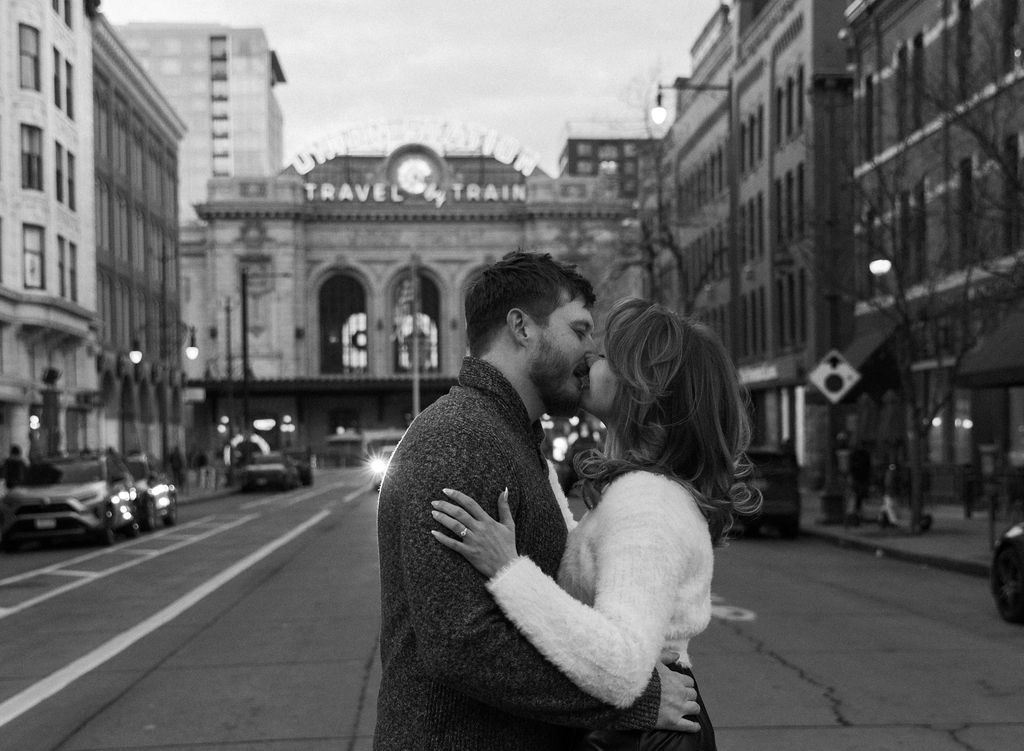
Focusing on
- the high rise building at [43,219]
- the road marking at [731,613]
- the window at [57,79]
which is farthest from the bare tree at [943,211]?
the window at [57,79]

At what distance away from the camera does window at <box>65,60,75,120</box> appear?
48438mm

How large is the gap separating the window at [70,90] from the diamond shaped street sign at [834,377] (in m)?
33.2

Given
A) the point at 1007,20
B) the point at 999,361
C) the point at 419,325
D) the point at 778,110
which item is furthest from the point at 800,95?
the point at 419,325

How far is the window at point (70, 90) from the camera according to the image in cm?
4844

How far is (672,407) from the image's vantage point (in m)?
3.01

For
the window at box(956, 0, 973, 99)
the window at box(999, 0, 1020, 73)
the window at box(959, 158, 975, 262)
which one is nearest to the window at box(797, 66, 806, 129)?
the window at box(956, 0, 973, 99)

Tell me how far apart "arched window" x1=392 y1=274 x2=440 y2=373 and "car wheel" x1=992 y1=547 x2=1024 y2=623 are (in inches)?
3531

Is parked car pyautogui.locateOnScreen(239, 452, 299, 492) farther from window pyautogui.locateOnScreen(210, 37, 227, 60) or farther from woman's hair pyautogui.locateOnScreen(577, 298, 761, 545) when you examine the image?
window pyautogui.locateOnScreen(210, 37, 227, 60)

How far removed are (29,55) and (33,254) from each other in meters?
6.38

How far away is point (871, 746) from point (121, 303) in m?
56.3

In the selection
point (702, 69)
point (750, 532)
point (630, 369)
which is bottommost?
point (750, 532)

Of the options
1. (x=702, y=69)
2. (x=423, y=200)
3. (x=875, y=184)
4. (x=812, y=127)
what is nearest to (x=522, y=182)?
(x=423, y=200)

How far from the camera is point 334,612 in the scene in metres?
13.3

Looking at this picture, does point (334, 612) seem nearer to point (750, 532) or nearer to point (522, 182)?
point (750, 532)
